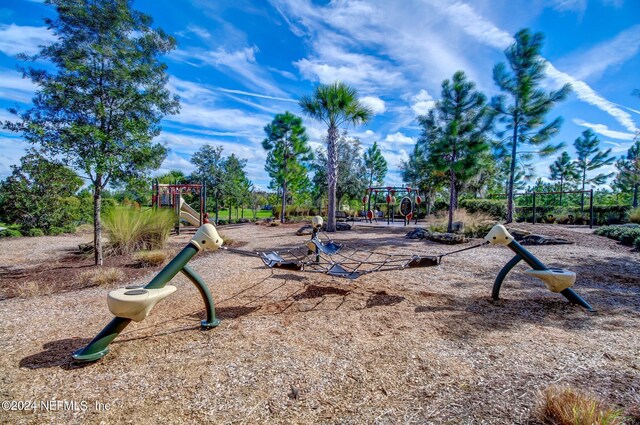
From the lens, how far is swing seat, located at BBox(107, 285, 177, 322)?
2.01m

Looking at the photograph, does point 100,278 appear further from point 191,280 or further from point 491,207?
point 491,207

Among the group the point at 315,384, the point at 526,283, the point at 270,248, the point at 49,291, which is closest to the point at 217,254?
the point at 270,248

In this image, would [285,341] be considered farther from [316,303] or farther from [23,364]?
[23,364]

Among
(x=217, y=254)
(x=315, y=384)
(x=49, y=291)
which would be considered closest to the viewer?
(x=315, y=384)

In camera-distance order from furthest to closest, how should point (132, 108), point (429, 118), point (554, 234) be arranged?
point (429, 118)
point (554, 234)
point (132, 108)

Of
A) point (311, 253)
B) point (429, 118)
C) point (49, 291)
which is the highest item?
point (429, 118)

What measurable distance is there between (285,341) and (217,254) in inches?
163

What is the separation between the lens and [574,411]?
1321 mm

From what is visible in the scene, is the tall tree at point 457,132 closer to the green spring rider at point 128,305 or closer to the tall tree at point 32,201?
the green spring rider at point 128,305

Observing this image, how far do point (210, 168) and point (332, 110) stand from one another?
828 centimetres

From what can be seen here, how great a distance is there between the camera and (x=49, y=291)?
146 inches

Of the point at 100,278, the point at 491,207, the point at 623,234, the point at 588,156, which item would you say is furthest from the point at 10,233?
the point at 588,156

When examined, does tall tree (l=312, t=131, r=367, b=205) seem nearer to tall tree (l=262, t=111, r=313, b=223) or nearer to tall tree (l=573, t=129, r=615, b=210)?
tall tree (l=262, t=111, r=313, b=223)

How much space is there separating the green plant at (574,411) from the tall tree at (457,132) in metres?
8.55
